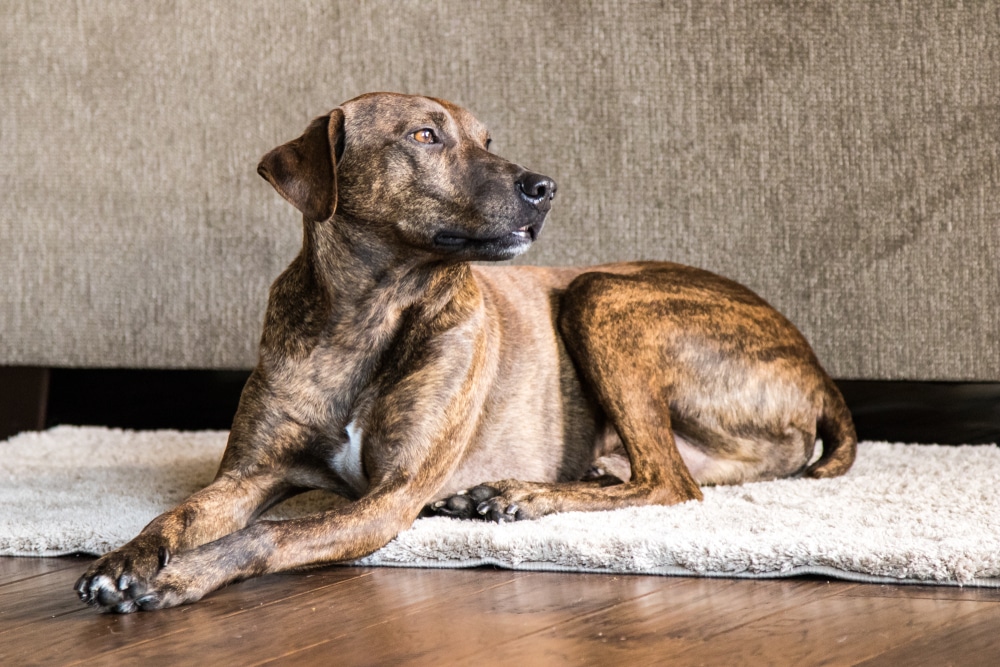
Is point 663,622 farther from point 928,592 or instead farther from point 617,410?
point 617,410

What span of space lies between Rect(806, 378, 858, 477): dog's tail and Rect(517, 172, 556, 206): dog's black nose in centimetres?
116

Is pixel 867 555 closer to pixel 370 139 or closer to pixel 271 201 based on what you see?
pixel 370 139

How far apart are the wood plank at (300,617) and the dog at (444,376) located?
14 centimetres

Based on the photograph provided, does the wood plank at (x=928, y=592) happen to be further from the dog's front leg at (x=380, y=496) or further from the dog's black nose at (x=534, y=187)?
the dog's black nose at (x=534, y=187)

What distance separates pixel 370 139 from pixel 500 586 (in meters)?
1.14

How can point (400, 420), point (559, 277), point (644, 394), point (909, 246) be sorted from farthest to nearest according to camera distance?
point (909, 246), point (559, 277), point (644, 394), point (400, 420)

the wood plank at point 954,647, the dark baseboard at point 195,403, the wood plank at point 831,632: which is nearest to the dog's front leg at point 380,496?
the wood plank at point 831,632

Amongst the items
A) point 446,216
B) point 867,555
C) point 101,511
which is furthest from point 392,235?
point 867,555

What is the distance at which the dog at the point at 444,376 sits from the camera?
2.33 metres

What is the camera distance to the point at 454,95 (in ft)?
12.5

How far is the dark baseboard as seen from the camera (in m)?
3.70

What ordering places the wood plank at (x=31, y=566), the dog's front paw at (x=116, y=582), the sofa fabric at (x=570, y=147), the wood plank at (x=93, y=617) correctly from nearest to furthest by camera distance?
the wood plank at (x=93, y=617)
the dog's front paw at (x=116, y=582)
the wood plank at (x=31, y=566)
the sofa fabric at (x=570, y=147)

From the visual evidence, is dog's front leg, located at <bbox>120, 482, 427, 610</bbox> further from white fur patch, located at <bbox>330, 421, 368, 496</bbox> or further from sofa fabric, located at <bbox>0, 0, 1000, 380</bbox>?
sofa fabric, located at <bbox>0, 0, 1000, 380</bbox>

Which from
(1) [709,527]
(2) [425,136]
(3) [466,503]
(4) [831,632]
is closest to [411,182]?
(2) [425,136]
